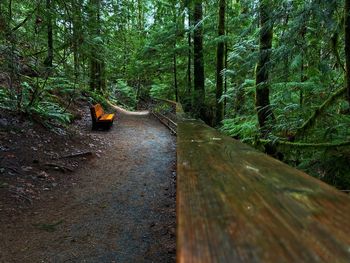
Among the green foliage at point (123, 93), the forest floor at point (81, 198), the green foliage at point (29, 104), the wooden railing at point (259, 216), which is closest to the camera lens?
the wooden railing at point (259, 216)

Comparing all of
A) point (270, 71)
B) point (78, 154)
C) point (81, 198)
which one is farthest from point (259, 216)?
point (78, 154)

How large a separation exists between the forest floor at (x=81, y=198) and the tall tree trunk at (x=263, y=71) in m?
2.61

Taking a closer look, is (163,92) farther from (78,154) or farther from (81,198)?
(81,198)

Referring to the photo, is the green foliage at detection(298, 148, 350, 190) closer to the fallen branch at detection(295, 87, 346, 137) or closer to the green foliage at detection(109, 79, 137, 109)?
the fallen branch at detection(295, 87, 346, 137)

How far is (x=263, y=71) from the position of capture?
7.91m

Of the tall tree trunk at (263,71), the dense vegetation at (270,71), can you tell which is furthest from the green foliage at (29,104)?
the tall tree trunk at (263,71)

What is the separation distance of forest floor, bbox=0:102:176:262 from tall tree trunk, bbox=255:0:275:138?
261 centimetres

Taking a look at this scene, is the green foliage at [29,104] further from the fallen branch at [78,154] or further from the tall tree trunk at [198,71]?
the tall tree trunk at [198,71]

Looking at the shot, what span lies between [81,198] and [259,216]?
19.9 ft

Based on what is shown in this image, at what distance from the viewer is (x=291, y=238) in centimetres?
104

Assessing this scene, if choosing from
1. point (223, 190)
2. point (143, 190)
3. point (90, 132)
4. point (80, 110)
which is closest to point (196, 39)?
point (80, 110)

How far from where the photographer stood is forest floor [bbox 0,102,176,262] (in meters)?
4.81

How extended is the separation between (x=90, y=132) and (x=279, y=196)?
11.9m

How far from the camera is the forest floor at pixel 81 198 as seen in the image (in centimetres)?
481
